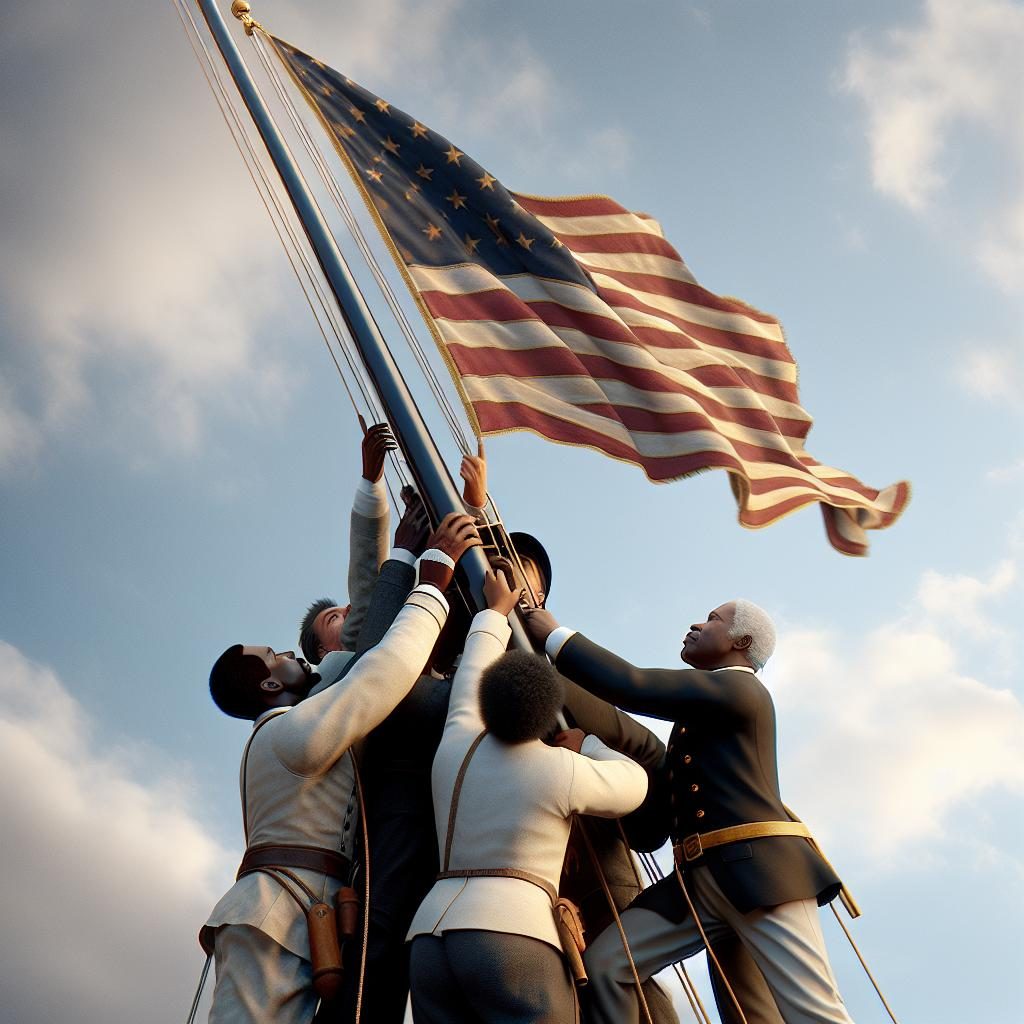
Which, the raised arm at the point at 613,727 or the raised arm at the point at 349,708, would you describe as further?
the raised arm at the point at 613,727

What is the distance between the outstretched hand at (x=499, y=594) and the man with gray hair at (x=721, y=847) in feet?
1.00

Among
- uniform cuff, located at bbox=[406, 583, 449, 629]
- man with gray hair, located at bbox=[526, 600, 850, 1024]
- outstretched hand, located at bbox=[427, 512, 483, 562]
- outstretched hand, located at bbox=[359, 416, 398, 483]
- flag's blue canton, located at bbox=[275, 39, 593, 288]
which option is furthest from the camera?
flag's blue canton, located at bbox=[275, 39, 593, 288]

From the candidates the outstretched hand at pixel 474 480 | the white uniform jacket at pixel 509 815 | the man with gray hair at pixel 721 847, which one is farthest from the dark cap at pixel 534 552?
the white uniform jacket at pixel 509 815

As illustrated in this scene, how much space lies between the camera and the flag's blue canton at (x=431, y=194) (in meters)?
9.62

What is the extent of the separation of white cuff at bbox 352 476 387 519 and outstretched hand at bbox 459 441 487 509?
819 mm

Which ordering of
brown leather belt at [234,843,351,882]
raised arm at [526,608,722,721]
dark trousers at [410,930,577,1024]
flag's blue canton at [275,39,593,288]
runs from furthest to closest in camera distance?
flag's blue canton at [275,39,593,288], raised arm at [526,608,722,721], brown leather belt at [234,843,351,882], dark trousers at [410,930,577,1024]

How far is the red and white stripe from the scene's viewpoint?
28.8 ft

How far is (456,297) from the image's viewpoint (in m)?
9.20

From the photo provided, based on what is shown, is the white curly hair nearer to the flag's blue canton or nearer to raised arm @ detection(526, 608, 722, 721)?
raised arm @ detection(526, 608, 722, 721)

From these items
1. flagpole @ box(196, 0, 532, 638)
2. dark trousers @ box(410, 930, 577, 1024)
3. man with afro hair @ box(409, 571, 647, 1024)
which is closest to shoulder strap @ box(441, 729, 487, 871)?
man with afro hair @ box(409, 571, 647, 1024)

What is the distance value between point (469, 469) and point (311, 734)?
248 cm

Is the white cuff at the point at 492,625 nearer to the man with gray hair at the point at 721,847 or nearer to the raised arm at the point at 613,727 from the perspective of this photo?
the man with gray hair at the point at 721,847

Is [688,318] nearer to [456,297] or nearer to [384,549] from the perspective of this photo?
[456,297]

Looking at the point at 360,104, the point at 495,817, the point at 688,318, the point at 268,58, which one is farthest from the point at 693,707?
the point at 268,58
